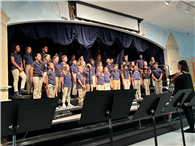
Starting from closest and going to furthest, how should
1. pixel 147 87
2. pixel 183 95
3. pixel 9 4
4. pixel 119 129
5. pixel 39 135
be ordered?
pixel 183 95, pixel 39 135, pixel 119 129, pixel 9 4, pixel 147 87

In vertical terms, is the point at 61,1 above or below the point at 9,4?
above

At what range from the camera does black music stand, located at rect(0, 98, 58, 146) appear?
1.26 meters

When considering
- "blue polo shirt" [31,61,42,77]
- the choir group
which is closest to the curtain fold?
the choir group

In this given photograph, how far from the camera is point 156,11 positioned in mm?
6004

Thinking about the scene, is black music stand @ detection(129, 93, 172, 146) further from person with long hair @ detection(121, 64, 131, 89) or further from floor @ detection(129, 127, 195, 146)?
person with long hair @ detection(121, 64, 131, 89)

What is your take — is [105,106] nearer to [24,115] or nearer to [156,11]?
[24,115]

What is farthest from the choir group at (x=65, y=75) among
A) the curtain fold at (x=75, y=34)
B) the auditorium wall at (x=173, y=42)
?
the auditorium wall at (x=173, y=42)

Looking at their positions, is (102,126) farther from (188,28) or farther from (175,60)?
(188,28)

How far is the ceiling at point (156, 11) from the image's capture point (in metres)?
5.24

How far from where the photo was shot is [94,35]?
5477mm

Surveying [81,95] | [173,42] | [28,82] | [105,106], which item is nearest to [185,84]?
[105,106]

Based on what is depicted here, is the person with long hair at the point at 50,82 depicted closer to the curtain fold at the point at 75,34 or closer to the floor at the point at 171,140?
the curtain fold at the point at 75,34

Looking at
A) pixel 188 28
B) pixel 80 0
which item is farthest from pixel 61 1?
pixel 188 28

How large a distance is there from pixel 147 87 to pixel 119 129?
12.1 feet
